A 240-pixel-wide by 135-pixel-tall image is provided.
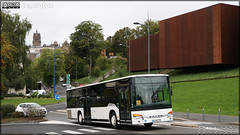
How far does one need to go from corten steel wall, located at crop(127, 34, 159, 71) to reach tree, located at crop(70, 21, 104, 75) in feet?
65.8

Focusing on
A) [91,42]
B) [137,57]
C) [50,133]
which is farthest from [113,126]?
[91,42]

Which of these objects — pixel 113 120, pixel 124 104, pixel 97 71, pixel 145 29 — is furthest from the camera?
pixel 145 29

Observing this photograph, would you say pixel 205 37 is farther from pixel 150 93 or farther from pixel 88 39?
pixel 88 39

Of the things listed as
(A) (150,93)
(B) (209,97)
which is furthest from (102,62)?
(A) (150,93)

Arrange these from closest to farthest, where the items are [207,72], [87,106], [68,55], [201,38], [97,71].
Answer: [87,106] → [201,38] → [207,72] → [97,71] → [68,55]

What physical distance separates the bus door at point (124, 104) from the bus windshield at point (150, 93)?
442mm

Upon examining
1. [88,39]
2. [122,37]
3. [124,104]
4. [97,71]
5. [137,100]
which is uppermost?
[122,37]

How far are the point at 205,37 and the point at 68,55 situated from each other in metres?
59.7

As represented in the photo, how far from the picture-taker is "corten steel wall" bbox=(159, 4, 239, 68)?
168ft

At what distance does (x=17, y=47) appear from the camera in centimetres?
5559

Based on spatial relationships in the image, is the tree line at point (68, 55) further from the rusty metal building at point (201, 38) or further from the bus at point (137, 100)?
the bus at point (137, 100)

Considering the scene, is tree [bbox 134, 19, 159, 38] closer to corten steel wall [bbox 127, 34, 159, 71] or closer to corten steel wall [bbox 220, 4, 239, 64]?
corten steel wall [bbox 127, 34, 159, 71]

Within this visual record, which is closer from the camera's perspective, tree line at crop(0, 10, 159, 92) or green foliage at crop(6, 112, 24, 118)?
green foliage at crop(6, 112, 24, 118)

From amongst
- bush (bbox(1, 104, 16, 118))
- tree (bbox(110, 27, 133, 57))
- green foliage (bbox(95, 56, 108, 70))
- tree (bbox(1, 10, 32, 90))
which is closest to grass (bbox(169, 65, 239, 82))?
tree (bbox(1, 10, 32, 90))
